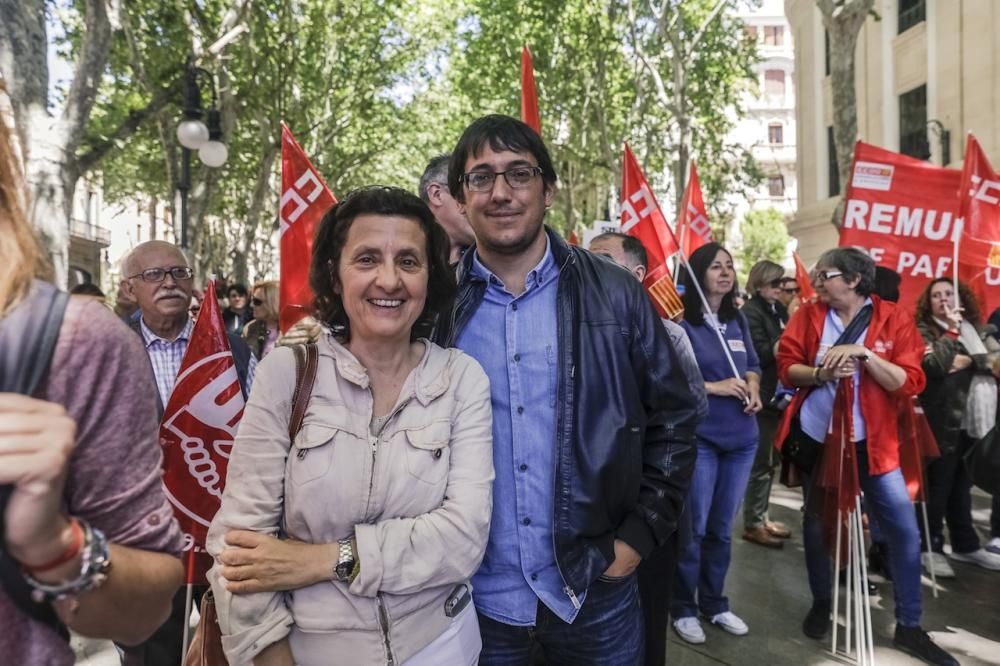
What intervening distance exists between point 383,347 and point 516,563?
2.29ft

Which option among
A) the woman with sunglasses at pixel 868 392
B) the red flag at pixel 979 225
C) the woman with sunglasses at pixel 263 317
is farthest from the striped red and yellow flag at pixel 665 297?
the woman with sunglasses at pixel 263 317

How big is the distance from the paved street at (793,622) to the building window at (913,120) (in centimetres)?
1595

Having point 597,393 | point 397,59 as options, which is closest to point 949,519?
point 597,393

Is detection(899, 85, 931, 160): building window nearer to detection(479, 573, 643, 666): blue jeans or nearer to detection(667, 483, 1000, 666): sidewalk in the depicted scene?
detection(667, 483, 1000, 666): sidewalk

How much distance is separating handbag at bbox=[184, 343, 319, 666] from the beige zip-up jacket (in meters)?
0.02

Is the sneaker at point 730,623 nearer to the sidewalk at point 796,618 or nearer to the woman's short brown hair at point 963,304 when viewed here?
the sidewalk at point 796,618

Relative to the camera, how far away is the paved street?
4.10m

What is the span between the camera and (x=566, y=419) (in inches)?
82.5

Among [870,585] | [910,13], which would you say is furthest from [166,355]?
[910,13]

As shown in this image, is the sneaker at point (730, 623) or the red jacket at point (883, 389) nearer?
the red jacket at point (883, 389)

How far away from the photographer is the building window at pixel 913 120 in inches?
742

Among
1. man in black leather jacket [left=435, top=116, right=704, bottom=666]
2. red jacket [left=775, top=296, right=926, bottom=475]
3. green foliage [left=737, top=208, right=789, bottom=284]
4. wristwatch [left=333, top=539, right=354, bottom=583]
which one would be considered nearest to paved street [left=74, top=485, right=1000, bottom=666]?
red jacket [left=775, top=296, right=926, bottom=475]

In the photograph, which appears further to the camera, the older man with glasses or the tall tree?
the tall tree

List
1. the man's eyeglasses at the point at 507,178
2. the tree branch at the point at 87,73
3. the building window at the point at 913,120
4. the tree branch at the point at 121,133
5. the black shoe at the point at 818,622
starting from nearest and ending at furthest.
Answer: the man's eyeglasses at the point at 507,178
the black shoe at the point at 818,622
the tree branch at the point at 87,73
the tree branch at the point at 121,133
the building window at the point at 913,120
